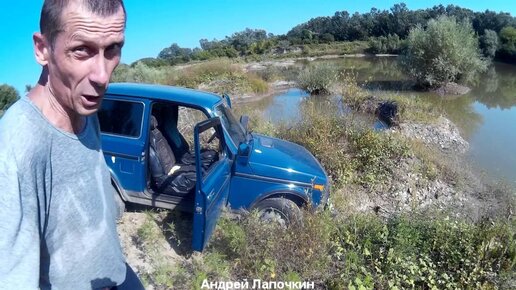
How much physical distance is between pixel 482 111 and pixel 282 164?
17.3 meters

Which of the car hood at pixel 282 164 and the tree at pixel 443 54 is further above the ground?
the tree at pixel 443 54

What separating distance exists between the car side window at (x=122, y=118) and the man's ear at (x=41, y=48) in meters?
3.61

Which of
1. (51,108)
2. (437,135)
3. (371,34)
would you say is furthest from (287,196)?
(371,34)

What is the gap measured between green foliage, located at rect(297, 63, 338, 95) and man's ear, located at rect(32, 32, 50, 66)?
2045 centimetres

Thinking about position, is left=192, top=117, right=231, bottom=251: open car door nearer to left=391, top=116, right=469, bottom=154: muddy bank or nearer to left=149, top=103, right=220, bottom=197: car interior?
left=149, top=103, right=220, bottom=197: car interior

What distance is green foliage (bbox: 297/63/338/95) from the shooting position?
21.2 m

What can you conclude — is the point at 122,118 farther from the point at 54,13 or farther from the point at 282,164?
the point at 54,13

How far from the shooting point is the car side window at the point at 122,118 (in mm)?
4758

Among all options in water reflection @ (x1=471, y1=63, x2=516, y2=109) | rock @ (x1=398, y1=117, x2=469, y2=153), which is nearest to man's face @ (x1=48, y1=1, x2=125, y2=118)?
rock @ (x1=398, y1=117, x2=469, y2=153)

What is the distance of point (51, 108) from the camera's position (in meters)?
1.19

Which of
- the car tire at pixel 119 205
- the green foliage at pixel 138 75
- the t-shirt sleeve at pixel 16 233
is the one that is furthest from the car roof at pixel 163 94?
the green foliage at pixel 138 75

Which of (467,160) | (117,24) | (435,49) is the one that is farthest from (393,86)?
(117,24)

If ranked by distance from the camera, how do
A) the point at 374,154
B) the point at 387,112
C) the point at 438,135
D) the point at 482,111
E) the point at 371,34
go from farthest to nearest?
the point at 371,34
the point at 482,111
the point at 387,112
the point at 438,135
the point at 374,154

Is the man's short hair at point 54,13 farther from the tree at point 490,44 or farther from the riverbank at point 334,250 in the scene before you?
the tree at point 490,44
